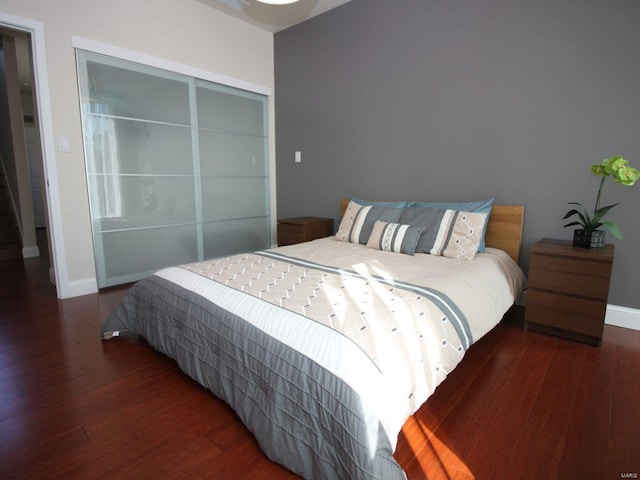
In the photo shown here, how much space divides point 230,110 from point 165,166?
103 cm

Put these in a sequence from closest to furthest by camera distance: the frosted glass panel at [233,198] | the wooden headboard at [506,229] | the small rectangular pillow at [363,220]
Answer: the wooden headboard at [506,229], the small rectangular pillow at [363,220], the frosted glass panel at [233,198]

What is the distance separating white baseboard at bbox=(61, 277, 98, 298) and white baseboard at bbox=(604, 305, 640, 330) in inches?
161

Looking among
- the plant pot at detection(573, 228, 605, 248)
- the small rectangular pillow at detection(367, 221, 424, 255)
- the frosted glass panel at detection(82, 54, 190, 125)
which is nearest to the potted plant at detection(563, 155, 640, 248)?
the plant pot at detection(573, 228, 605, 248)

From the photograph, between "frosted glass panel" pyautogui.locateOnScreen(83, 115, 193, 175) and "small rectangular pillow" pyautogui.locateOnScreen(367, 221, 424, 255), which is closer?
"small rectangular pillow" pyautogui.locateOnScreen(367, 221, 424, 255)

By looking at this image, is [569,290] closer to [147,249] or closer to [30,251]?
[147,249]

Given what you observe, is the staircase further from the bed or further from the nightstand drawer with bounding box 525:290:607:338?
the nightstand drawer with bounding box 525:290:607:338

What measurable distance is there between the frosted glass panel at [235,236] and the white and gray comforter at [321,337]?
6.18ft

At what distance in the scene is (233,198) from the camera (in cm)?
415

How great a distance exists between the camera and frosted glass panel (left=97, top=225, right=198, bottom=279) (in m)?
3.24

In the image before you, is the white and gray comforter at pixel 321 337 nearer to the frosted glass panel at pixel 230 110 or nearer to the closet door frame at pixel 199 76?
the closet door frame at pixel 199 76

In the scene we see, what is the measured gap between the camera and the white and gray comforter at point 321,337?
1.09 m

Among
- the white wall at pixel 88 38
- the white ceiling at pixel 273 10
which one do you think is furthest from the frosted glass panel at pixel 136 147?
the white ceiling at pixel 273 10

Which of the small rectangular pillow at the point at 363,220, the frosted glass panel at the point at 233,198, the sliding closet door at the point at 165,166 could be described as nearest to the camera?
the small rectangular pillow at the point at 363,220

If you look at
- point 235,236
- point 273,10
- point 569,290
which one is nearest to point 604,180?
point 569,290
